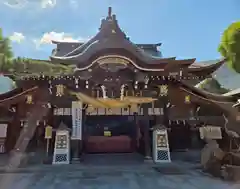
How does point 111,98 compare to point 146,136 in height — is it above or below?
above

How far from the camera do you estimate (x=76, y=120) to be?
11727 mm

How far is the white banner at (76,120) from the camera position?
37.8 ft

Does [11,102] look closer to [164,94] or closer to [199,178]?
[164,94]

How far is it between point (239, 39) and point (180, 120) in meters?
6.35

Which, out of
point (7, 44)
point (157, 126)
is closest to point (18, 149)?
point (157, 126)

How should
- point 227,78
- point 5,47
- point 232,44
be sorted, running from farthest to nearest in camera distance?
point 227,78 < point 5,47 < point 232,44

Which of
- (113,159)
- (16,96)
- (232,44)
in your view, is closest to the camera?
(16,96)

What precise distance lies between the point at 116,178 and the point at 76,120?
3.70 metres

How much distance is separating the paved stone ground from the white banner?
1346mm

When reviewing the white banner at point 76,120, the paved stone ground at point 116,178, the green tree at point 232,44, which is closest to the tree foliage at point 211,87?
the green tree at point 232,44

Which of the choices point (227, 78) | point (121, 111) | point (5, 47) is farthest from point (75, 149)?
point (227, 78)

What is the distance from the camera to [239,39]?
15375 millimetres

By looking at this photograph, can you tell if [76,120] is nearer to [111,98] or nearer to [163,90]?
[111,98]

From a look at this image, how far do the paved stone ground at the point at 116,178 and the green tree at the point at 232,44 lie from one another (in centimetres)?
804
